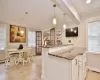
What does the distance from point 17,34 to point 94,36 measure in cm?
478

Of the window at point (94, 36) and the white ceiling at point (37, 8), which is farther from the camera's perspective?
the window at point (94, 36)

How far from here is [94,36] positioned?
4.22 meters

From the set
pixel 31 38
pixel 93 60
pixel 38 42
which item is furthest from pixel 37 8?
pixel 38 42

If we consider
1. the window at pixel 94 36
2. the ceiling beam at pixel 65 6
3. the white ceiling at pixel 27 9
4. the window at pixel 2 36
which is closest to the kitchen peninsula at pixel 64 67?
the ceiling beam at pixel 65 6

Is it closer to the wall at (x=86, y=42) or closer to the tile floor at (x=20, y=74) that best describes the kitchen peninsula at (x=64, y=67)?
the tile floor at (x=20, y=74)

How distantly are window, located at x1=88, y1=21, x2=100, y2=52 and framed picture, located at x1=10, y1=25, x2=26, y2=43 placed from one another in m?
4.49

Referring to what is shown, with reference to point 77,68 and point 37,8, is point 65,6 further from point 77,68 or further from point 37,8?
point 77,68

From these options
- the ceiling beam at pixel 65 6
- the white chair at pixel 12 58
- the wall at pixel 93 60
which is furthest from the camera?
the white chair at pixel 12 58

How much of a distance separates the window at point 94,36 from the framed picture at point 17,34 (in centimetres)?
449

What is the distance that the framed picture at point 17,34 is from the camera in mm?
5910

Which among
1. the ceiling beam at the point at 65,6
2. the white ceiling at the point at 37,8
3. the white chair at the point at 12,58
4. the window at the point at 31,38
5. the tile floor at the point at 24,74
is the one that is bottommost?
the tile floor at the point at 24,74

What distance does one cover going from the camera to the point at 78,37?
4.95 meters

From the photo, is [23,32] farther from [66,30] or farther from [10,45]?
[66,30]

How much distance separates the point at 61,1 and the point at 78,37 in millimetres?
3034
